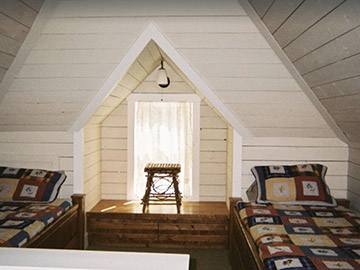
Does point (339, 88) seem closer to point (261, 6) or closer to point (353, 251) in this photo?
point (261, 6)

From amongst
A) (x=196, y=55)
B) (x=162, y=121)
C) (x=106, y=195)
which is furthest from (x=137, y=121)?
(x=196, y=55)

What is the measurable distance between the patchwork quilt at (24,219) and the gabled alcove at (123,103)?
19.5 inches

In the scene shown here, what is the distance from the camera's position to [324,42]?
61.9 inches

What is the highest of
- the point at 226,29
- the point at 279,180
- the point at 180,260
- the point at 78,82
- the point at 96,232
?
the point at 226,29

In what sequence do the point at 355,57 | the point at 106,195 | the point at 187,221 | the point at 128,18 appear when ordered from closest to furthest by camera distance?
the point at 355,57 → the point at 128,18 → the point at 187,221 → the point at 106,195

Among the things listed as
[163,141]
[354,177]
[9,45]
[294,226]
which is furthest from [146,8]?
[354,177]

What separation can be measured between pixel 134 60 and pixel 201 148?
1.68 meters

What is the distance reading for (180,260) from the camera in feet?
1.77

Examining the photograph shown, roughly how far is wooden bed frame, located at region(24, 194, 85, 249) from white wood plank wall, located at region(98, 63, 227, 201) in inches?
34.2

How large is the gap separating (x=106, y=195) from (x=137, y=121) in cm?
96

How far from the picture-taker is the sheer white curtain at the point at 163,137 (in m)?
3.75

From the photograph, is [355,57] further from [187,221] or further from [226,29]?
[187,221]

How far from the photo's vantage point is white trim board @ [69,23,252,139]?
215 centimetres

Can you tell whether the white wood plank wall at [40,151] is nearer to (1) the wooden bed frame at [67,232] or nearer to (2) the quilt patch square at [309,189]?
(1) the wooden bed frame at [67,232]
